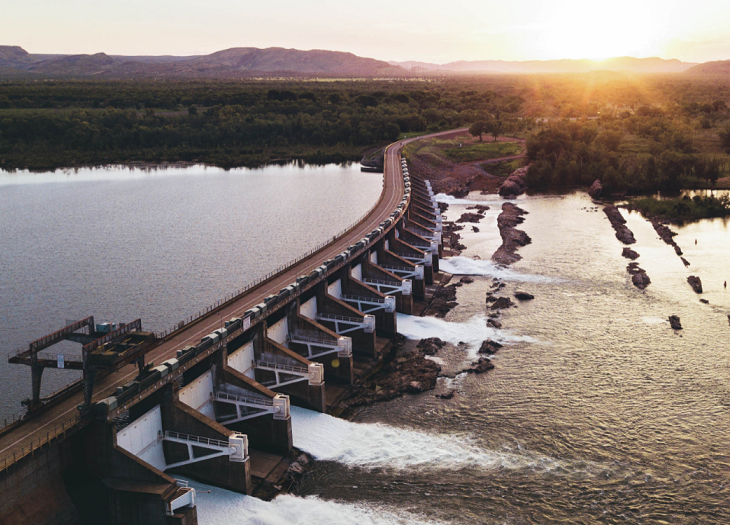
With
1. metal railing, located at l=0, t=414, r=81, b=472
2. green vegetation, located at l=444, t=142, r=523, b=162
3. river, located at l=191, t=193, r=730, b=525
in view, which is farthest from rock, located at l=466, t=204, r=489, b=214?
metal railing, located at l=0, t=414, r=81, b=472

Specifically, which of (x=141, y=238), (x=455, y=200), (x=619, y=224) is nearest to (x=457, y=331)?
(x=141, y=238)

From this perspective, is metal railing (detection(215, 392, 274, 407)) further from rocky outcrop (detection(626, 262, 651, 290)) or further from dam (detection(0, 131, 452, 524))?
rocky outcrop (detection(626, 262, 651, 290))

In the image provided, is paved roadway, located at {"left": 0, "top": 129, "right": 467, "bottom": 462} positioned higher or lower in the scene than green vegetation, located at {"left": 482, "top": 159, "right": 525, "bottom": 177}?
lower

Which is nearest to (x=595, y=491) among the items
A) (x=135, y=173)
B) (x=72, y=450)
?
(x=72, y=450)

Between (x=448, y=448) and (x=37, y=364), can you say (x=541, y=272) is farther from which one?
(x=37, y=364)

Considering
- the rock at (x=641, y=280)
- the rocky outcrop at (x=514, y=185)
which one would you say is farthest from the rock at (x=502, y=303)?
the rocky outcrop at (x=514, y=185)
